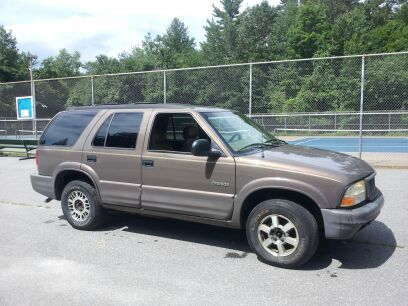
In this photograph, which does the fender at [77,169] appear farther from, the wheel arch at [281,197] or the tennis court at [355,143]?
the tennis court at [355,143]

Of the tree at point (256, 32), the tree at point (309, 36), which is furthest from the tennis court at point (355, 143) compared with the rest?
the tree at point (256, 32)

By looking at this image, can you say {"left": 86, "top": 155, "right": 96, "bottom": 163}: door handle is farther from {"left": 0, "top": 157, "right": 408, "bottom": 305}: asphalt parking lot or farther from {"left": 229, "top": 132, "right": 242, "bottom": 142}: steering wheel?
{"left": 229, "top": 132, "right": 242, "bottom": 142}: steering wheel

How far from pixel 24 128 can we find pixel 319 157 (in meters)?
18.1

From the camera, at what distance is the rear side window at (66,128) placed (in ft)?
20.3

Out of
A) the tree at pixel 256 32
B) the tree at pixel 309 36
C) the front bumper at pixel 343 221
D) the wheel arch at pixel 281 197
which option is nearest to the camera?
the front bumper at pixel 343 221

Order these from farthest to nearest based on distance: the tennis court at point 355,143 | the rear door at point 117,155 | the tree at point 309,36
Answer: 1. the tree at point 309,36
2. the tennis court at point 355,143
3. the rear door at point 117,155

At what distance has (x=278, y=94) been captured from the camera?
60.2 ft

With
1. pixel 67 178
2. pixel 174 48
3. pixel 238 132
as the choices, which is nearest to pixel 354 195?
pixel 238 132

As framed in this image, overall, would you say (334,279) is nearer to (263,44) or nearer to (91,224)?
(91,224)

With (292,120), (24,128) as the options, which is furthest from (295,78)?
(24,128)

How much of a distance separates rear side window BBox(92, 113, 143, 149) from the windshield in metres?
1.02

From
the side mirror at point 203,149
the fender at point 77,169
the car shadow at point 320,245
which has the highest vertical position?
the side mirror at point 203,149

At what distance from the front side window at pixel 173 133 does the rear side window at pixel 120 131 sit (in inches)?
10.7

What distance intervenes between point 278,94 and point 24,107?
1072cm
